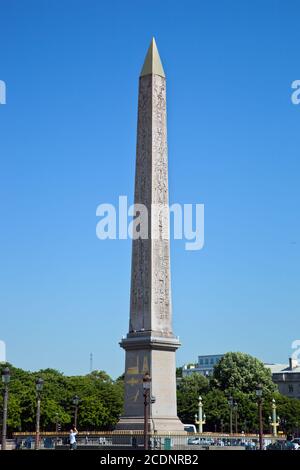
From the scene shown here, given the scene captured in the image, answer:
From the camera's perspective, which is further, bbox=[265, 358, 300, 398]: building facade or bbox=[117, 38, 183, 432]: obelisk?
bbox=[265, 358, 300, 398]: building facade

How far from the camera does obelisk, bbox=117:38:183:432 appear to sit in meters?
36.6

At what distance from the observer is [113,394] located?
7569 centimetres

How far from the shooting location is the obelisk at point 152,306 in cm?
3656

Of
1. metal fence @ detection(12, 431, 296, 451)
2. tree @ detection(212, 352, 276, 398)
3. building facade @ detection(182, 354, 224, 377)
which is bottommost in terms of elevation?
metal fence @ detection(12, 431, 296, 451)

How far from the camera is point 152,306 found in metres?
36.7

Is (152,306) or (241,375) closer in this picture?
(152,306)

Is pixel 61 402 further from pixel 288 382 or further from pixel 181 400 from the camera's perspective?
pixel 288 382

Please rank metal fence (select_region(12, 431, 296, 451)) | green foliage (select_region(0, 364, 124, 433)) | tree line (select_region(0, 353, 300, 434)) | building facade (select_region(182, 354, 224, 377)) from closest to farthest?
metal fence (select_region(12, 431, 296, 451))
green foliage (select_region(0, 364, 124, 433))
tree line (select_region(0, 353, 300, 434))
building facade (select_region(182, 354, 224, 377))

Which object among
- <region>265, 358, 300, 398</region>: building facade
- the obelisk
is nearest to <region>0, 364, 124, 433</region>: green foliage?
the obelisk

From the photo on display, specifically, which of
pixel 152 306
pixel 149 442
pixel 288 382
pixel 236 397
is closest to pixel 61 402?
pixel 236 397

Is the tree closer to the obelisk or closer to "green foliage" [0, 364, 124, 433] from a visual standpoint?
"green foliage" [0, 364, 124, 433]
